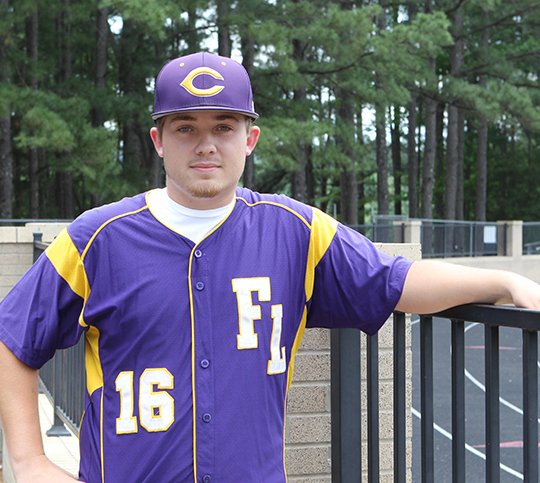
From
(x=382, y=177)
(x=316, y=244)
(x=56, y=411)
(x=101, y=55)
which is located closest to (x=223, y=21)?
(x=101, y=55)

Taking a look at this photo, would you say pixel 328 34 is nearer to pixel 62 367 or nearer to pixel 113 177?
pixel 113 177

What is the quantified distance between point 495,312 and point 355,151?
23.1m

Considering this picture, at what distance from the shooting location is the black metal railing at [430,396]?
2303mm

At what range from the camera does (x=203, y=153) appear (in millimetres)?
2352

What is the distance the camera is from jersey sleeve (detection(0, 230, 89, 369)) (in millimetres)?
2365

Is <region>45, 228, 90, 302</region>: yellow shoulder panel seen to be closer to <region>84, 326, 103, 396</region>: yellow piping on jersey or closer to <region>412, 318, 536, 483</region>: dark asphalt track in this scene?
<region>84, 326, 103, 396</region>: yellow piping on jersey

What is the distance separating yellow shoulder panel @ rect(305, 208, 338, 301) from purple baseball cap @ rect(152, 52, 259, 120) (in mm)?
354

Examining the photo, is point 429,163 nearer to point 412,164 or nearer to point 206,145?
point 412,164

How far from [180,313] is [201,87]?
1.82 feet

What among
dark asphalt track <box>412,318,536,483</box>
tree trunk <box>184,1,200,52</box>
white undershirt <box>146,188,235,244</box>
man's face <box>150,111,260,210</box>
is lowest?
dark asphalt track <box>412,318,536,483</box>

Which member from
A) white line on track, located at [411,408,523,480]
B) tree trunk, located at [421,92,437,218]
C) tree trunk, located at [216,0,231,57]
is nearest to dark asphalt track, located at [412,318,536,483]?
white line on track, located at [411,408,523,480]

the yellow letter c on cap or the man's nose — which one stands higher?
the yellow letter c on cap

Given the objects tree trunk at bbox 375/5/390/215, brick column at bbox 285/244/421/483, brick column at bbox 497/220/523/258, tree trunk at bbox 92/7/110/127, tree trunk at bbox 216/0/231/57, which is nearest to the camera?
brick column at bbox 285/244/421/483

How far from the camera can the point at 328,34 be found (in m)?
21.3
